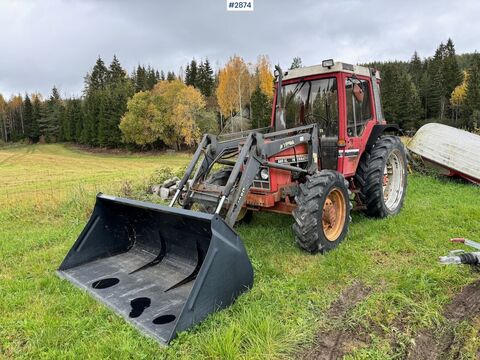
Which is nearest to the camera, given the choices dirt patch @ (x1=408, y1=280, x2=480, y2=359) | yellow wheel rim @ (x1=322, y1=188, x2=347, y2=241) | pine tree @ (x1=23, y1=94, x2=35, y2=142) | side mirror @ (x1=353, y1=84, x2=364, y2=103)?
dirt patch @ (x1=408, y1=280, x2=480, y2=359)

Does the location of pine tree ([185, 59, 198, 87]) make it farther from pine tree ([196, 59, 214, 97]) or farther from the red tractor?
the red tractor

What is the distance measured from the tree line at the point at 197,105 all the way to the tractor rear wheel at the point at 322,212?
26444 millimetres

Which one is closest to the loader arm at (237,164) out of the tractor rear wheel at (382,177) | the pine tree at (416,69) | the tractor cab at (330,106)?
the tractor cab at (330,106)

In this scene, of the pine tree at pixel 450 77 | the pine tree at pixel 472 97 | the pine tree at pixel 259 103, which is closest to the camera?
the pine tree at pixel 259 103

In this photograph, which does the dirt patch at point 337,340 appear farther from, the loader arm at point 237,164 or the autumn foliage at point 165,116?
the autumn foliage at point 165,116

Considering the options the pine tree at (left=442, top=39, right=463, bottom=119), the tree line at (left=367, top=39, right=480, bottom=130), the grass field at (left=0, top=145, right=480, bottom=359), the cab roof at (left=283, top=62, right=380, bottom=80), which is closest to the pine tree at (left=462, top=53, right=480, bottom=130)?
the tree line at (left=367, top=39, right=480, bottom=130)

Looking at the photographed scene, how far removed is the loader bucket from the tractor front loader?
0.5 inches

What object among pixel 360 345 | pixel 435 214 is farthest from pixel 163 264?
pixel 435 214

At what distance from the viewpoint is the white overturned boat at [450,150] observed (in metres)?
9.88

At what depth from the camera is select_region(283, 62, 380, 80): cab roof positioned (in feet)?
18.7

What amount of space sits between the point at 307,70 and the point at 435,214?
→ 3367mm

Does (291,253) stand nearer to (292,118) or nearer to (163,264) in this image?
(163,264)

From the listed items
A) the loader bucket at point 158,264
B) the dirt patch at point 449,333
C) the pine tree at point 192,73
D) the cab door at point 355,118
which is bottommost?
the dirt patch at point 449,333

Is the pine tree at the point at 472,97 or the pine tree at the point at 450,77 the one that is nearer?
the pine tree at the point at 472,97
